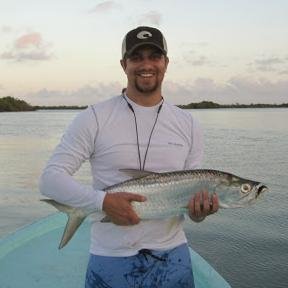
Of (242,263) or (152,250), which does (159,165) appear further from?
(242,263)


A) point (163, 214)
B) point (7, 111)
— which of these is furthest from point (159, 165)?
point (7, 111)

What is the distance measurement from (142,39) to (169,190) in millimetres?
935

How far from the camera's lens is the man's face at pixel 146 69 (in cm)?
332

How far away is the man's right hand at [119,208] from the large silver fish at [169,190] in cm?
6

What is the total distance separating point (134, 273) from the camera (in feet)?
10.8

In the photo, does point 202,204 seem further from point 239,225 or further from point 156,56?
point 239,225

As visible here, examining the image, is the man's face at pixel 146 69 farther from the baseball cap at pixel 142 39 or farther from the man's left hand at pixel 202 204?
the man's left hand at pixel 202 204

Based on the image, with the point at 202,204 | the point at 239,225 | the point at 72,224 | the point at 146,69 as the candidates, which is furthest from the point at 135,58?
the point at 239,225

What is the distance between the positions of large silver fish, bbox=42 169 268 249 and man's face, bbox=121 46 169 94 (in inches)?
21.2

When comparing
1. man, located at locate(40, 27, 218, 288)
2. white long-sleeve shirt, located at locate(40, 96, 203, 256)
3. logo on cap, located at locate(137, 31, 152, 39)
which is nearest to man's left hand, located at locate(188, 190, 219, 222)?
man, located at locate(40, 27, 218, 288)

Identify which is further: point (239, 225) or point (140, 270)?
point (239, 225)

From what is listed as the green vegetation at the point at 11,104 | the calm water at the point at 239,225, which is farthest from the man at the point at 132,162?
the green vegetation at the point at 11,104

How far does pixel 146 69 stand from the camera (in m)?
3.31

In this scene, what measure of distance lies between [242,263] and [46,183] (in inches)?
224
